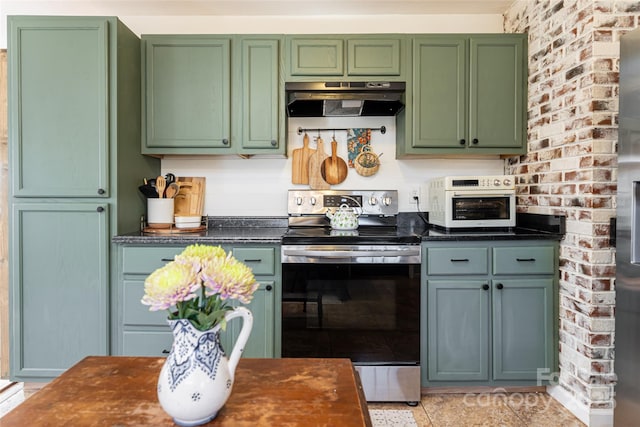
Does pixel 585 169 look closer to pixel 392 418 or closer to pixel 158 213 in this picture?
pixel 392 418

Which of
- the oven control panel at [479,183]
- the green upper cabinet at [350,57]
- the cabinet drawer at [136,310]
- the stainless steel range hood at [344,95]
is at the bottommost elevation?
the cabinet drawer at [136,310]

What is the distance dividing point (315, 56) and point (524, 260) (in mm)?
1814

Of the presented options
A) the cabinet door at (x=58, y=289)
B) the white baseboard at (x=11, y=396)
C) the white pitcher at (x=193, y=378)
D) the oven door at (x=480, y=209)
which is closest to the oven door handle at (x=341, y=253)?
the oven door at (x=480, y=209)

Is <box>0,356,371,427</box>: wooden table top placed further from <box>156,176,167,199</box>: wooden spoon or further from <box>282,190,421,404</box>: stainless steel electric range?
<box>156,176,167,199</box>: wooden spoon

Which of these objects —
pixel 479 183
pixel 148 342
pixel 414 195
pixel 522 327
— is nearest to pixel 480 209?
pixel 479 183

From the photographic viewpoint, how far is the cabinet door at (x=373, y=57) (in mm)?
2666

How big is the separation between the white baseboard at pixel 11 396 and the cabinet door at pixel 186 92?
5.56 feet

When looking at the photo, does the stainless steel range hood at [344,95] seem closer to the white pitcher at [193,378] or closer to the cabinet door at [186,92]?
the cabinet door at [186,92]

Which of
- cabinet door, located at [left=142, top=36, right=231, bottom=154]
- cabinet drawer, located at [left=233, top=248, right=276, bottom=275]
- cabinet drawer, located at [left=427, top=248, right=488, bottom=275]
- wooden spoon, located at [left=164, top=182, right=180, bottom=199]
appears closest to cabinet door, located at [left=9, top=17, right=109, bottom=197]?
cabinet door, located at [left=142, top=36, right=231, bottom=154]

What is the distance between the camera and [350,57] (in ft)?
8.75

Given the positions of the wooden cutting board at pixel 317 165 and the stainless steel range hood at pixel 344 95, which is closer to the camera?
the stainless steel range hood at pixel 344 95

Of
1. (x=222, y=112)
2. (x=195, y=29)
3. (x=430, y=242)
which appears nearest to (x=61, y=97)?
(x=222, y=112)

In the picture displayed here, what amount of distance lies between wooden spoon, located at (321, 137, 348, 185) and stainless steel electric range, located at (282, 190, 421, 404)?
0.77 metres

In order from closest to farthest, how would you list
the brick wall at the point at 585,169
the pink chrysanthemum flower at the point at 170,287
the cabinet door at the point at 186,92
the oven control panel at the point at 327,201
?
1. the pink chrysanthemum flower at the point at 170,287
2. the brick wall at the point at 585,169
3. the cabinet door at the point at 186,92
4. the oven control panel at the point at 327,201
